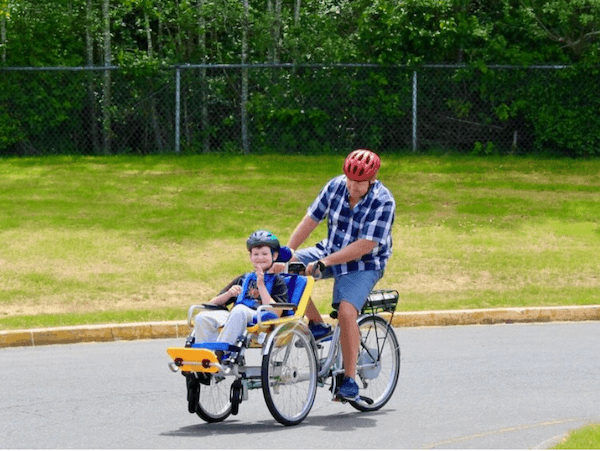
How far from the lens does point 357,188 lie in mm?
8875

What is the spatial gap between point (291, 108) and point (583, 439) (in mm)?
17887

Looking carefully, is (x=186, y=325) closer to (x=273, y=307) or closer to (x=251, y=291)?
(x=251, y=291)

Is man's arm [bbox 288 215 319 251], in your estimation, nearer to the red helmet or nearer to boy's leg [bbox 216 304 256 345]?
the red helmet

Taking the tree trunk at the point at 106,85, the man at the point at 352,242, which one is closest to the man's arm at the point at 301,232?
the man at the point at 352,242

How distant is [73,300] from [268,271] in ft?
23.0

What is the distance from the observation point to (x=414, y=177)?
23.1 m

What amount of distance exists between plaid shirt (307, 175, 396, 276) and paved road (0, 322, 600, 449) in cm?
112

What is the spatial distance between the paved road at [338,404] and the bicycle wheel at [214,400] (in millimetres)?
81

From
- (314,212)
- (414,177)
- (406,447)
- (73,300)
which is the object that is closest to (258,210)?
(414,177)

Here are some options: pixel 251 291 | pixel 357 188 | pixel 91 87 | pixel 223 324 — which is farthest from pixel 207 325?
pixel 91 87

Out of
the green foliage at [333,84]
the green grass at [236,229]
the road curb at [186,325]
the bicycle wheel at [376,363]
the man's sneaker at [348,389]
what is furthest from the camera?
the green foliage at [333,84]

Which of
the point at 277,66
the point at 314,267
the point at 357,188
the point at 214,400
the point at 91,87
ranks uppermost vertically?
the point at 277,66

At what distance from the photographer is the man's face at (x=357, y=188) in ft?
29.1

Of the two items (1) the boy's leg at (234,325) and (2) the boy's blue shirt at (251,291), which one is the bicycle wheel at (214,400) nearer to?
(1) the boy's leg at (234,325)
